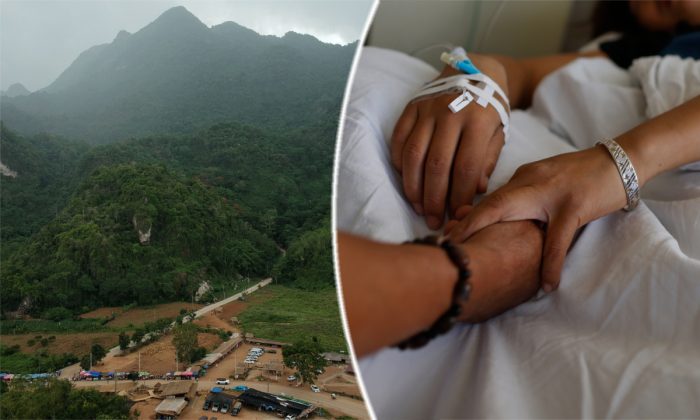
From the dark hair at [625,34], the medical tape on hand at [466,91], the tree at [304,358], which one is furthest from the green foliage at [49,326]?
the dark hair at [625,34]

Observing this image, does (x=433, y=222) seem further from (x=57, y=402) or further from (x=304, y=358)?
(x=57, y=402)

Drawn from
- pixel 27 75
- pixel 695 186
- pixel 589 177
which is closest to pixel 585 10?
pixel 695 186

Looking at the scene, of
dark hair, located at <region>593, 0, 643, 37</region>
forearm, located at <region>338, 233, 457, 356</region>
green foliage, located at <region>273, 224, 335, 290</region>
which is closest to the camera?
forearm, located at <region>338, 233, 457, 356</region>

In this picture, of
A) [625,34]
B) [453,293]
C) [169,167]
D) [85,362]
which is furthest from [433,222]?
[625,34]

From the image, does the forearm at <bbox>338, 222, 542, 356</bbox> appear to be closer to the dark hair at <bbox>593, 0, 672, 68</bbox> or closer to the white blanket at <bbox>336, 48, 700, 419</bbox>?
the white blanket at <bbox>336, 48, 700, 419</bbox>

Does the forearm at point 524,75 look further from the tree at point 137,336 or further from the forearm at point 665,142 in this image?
the tree at point 137,336

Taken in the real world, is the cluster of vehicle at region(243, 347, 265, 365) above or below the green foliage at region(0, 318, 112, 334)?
below

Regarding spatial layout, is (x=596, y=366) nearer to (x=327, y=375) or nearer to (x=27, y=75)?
(x=327, y=375)

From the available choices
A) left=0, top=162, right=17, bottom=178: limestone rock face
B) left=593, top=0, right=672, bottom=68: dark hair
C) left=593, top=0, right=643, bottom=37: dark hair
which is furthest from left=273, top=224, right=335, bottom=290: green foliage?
left=593, top=0, right=643, bottom=37: dark hair
